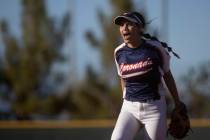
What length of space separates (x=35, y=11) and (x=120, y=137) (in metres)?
21.0

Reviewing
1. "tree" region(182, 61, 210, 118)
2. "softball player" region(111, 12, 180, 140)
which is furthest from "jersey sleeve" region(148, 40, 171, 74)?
"tree" region(182, 61, 210, 118)

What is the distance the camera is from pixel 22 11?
25.5m

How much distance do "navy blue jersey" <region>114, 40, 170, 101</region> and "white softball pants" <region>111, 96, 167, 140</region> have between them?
0.06 meters

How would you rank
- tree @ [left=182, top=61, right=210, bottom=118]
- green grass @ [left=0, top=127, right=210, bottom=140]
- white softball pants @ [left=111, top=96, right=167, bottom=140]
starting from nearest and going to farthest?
white softball pants @ [left=111, top=96, right=167, bottom=140] < green grass @ [left=0, top=127, right=210, bottom=140] < tree @ [left=182, top=61, right=210, bottom=118]

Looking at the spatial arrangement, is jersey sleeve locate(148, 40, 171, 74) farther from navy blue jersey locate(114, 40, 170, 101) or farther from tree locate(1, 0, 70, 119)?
tree locate(1, 0, 70, 119)

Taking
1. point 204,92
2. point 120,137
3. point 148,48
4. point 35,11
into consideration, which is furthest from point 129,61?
point 35,11

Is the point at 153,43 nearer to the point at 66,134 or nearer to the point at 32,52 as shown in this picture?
the point at 66,134

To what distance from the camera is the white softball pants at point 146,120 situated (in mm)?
4766

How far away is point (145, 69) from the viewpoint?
479 cm

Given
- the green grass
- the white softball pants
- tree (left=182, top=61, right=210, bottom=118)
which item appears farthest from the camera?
tree (left=182, top=61, right=210, bottom=118)

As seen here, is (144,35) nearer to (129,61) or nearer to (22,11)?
(129,61)

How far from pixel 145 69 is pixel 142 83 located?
104 mm

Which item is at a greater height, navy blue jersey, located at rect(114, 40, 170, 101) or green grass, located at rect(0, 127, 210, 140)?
navy blue jersey, located at rect(114, 40, 170, 101)

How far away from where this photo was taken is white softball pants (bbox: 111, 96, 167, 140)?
4766 mm
